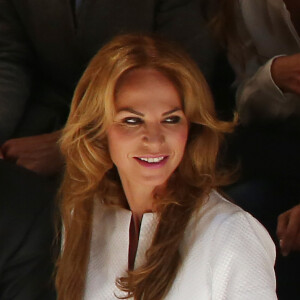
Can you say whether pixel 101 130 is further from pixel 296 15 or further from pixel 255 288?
pixel 296 15

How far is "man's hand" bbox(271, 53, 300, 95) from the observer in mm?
1349

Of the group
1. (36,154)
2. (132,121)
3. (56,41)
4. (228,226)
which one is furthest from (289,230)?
(56,41)

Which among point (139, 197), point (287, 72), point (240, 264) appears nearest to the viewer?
point (240, 264)

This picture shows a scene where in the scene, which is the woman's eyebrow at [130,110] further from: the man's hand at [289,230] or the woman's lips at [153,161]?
the man's hand at [289,230]

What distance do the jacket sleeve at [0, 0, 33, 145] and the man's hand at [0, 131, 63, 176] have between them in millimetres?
70

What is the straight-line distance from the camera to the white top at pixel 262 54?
142 centimetres

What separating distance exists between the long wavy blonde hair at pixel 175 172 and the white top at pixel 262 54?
0.87ft

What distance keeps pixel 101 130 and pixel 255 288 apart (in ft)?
0.91

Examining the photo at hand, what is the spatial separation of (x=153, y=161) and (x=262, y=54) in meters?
0.46

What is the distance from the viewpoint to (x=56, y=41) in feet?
4.98

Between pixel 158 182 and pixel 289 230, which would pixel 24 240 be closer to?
pixel 158 182

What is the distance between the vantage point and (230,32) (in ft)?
4.89

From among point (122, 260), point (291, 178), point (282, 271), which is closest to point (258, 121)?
point (291, 178)

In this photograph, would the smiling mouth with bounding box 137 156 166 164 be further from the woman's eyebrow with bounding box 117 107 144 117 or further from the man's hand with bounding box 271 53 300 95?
the man's hand with bounding box 271 53 300 95
